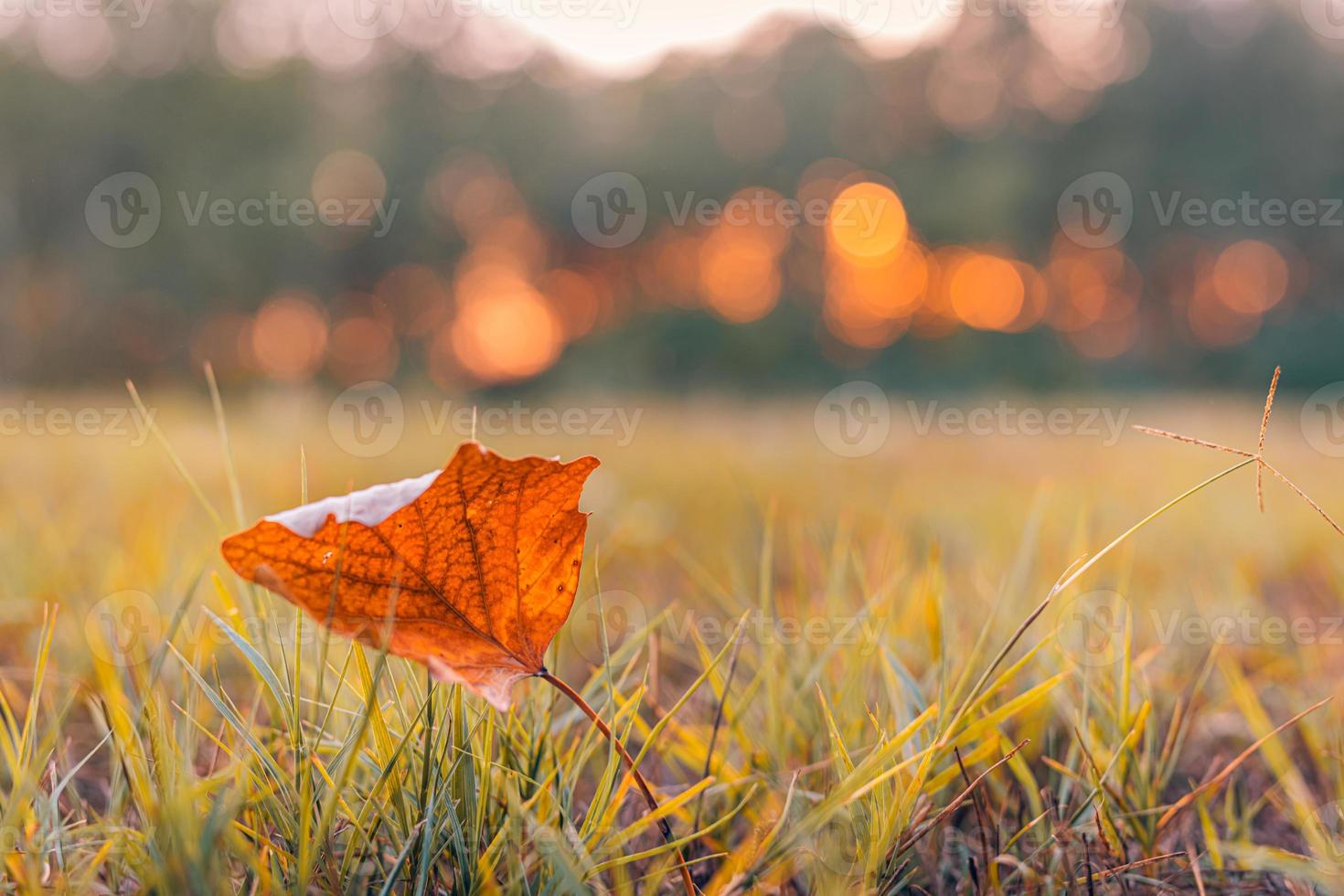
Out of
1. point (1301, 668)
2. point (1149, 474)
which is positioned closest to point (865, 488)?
point (1149, 474)

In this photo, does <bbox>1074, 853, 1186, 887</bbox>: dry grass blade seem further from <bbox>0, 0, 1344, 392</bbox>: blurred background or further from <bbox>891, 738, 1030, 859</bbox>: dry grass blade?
<bbox>0, 0, 1344, 392</bbox>: blurred background

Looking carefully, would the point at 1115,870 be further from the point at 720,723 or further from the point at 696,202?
the point at 696,202

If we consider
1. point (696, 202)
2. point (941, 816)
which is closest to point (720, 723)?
point (941, 816)

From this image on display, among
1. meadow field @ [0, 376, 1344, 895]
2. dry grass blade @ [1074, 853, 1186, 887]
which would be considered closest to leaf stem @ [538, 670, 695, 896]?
meadow field @ [0, 376, 1344, 895]

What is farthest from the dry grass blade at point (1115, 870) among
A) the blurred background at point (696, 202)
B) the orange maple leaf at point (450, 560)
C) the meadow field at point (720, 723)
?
the blurred background at point (696, 202)

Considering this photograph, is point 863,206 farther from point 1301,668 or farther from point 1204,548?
point 1301,668

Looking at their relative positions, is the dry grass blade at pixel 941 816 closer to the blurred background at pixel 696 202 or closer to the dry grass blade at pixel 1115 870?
the dry grass blade at pixel 1115 870
